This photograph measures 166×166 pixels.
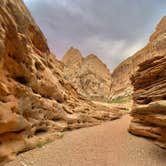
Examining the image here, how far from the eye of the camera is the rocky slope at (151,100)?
9.45 meters

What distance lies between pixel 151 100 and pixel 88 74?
67031mm

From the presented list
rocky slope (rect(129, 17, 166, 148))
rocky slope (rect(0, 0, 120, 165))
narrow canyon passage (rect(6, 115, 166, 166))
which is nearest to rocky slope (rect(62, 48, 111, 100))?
rocky slope (rect(0, 0, 120, 165))

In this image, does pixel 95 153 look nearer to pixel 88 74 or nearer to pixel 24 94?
pixel 24 94

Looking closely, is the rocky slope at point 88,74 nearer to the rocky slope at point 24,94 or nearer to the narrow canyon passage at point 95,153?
the rocky slope at point 24,94

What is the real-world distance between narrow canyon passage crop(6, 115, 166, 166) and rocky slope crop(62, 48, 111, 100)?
57.4m

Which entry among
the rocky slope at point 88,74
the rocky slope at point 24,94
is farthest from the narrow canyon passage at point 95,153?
the rocky slope at point 88,74

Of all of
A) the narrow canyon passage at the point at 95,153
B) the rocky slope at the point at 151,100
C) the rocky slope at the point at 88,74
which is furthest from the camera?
the rocky slope at the point at 88,74

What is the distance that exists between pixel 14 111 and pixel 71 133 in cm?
560

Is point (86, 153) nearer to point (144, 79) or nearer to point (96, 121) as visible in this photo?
point (144, 79)

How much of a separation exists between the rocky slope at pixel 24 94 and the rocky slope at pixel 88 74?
5526cm

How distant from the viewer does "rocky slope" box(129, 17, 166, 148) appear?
9451 mm

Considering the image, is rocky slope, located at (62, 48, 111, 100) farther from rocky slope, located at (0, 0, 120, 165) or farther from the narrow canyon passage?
the narrow canyon passage

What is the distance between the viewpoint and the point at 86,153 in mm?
8797

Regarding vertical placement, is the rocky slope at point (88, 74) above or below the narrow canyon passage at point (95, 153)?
above
